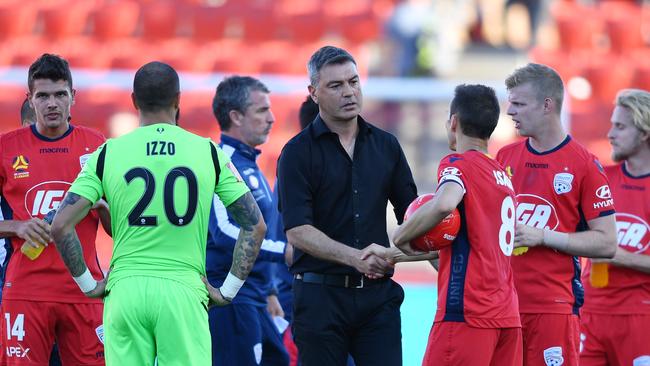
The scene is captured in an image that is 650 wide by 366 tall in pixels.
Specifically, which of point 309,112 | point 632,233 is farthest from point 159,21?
point 632,233

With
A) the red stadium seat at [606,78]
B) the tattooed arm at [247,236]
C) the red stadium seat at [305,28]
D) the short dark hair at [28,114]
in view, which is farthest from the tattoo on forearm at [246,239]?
the red stadium seat at [606,78]

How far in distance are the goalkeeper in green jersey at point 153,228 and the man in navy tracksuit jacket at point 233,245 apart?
5.35 ft

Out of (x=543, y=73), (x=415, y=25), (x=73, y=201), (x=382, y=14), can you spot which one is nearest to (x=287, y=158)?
(x=73, y=201)

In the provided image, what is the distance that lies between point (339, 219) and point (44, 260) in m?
1.84

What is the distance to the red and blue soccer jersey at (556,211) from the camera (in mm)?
6094

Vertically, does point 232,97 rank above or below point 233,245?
above

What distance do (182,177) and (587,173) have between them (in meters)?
2.43

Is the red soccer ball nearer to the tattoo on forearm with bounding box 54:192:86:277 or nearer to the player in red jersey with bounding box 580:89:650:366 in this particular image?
the tattoo on forearm with bounding box 54:192:86:277

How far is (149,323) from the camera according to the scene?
16.8 ft

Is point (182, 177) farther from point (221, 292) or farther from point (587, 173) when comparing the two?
point (587, 173)

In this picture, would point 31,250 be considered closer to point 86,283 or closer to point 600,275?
point 86,283

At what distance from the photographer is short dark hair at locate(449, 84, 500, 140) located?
5.52 m

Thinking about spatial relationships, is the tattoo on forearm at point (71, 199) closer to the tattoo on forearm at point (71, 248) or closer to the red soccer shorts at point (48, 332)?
the tattoo on forearm at point (71, 248)

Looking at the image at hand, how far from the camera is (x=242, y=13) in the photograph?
19.7m
